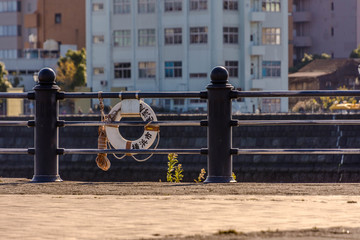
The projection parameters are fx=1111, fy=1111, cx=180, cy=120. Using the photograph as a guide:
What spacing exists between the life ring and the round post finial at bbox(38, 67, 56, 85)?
73 centimetres

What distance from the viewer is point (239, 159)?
3644cm

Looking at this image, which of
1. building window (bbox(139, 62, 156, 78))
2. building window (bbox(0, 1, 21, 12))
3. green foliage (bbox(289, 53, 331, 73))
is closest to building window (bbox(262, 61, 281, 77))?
building window (bbox(139, 62, 156, 78))

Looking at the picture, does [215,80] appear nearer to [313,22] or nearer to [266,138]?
[266,138]

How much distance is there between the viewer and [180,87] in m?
91.2

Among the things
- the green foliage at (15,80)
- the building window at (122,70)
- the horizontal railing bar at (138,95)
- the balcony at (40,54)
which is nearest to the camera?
the horizontal railing bar at (138,95)

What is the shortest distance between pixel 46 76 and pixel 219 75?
6.16 feet

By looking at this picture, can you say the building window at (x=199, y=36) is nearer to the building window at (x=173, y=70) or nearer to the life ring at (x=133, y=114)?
the building window at (x=173, y=70)

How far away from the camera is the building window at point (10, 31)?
138000 millimetres

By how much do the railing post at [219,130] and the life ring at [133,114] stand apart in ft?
2.48

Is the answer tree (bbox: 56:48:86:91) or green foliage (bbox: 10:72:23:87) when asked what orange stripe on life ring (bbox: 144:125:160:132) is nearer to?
tree (bbox: 56:48:86:91)

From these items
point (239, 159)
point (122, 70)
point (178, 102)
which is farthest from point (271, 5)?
point (239, 159)

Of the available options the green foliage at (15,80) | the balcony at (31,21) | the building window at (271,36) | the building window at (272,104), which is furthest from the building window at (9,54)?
the building window at (272,104)

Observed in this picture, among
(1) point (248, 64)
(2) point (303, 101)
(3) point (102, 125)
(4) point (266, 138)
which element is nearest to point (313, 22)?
(1) point (248, 64)

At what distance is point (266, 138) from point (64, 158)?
6806 mm
